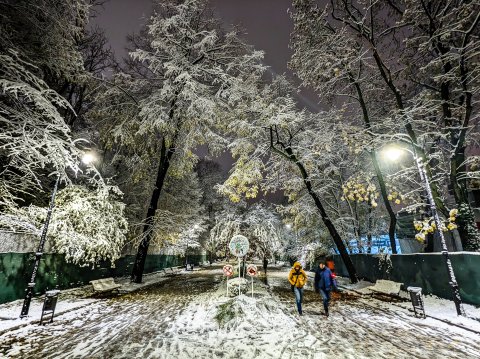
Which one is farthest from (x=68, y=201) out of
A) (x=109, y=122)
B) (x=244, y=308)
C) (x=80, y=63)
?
(x=244, y=308)

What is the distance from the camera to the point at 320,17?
13.3 metres

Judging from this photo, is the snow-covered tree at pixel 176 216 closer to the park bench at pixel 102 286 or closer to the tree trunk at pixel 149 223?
the tree trunk at pixel 149 223

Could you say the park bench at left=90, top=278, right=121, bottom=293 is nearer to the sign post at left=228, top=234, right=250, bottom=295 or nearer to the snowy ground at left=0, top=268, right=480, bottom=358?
the snowy ground at left=0, top=268, right=480, bottom=358

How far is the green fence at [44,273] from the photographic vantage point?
11.3 metres

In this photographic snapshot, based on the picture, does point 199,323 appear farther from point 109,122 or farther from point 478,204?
point 478,204

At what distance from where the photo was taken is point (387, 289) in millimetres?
13508

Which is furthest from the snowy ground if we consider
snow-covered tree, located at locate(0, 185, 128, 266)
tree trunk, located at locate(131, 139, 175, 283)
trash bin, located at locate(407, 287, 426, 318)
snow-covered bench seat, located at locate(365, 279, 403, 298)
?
tree trunk, located at locate(131, 139, 175, 283)

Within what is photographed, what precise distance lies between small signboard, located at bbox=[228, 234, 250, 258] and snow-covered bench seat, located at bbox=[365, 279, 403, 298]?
25.0 feet

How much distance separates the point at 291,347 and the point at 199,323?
335 centimetres

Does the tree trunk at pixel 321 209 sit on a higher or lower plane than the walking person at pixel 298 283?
higher

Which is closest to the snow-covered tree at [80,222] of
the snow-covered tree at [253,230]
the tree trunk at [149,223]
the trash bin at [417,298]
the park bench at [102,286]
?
the park bench at [102,286]

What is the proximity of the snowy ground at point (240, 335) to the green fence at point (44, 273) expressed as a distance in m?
3.79

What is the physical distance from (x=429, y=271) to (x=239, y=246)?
9.45m

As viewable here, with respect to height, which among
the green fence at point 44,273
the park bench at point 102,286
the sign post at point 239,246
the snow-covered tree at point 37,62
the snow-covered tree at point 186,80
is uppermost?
the snow-covered tree at point 186,80
